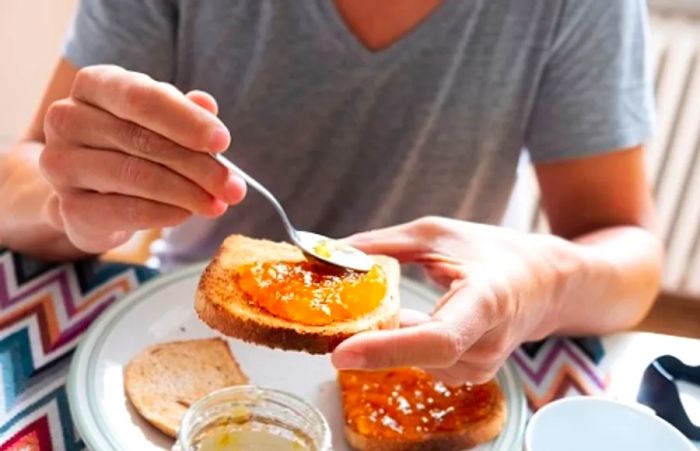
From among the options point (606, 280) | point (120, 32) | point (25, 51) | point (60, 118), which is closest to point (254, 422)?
point (60, 118)

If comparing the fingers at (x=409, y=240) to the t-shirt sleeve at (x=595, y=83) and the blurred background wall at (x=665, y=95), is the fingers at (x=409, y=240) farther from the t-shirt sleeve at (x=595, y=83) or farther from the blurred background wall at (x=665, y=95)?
the blurred background wall at (x=665, y=95)

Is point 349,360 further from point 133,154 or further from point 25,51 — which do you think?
point 25,51

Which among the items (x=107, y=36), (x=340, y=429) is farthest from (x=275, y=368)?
(x=107, y=36)

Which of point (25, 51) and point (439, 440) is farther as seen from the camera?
point (25, 51)

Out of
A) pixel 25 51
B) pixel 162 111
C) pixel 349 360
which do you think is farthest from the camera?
pixel 25 51

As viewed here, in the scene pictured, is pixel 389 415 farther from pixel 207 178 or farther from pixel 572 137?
pixel 572 137
